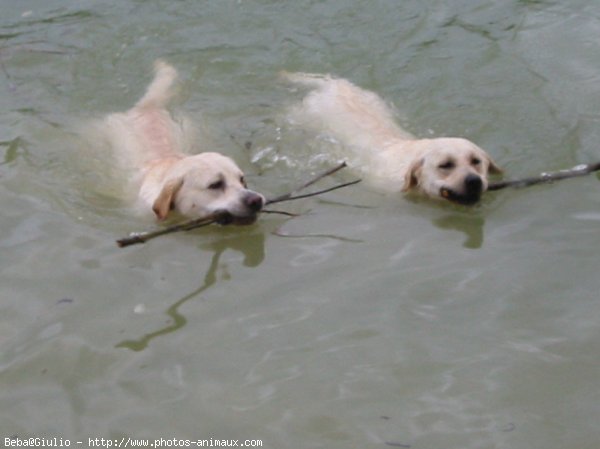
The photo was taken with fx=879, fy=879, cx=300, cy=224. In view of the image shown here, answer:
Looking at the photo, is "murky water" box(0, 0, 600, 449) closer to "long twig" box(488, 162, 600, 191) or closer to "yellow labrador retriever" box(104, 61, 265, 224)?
"long twig" box(488, 162, 600, 191)

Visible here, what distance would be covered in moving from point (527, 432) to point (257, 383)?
1.27 metres

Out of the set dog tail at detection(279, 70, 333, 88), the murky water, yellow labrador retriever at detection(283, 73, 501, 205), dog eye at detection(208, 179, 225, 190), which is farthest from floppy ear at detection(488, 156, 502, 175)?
dog tail at detection(279, 70, 333, 88)

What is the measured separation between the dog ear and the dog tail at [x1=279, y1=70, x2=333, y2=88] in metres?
2.17

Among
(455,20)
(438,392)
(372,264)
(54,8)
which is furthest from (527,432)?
(54,8)

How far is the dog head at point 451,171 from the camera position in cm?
626

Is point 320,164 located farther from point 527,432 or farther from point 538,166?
point 527,432

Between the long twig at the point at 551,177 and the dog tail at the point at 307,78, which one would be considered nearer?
the long twig at the point at 551,177

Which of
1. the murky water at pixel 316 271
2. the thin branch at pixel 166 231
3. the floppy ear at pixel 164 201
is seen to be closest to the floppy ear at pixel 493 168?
the murky water at pixel 316 271

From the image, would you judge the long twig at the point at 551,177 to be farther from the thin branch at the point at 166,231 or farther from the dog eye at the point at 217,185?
the thin branch at the point at 166,231

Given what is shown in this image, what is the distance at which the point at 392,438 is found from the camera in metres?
3.77

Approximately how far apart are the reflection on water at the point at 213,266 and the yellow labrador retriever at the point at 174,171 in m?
0.21

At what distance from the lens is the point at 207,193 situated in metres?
6.21

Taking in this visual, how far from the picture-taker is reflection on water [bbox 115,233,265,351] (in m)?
4.60

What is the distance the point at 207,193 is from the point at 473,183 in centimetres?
188
